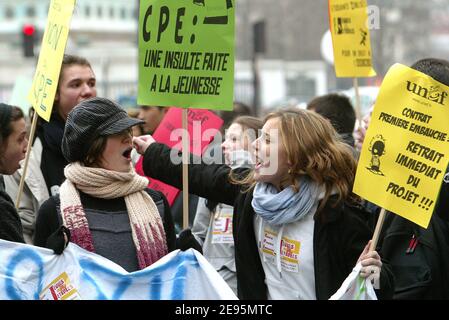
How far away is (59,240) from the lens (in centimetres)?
434

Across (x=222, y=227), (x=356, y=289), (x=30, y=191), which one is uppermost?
(x=30, y=191)

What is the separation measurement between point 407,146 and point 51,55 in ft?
6.77

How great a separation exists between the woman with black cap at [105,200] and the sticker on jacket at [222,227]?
50.8 inches

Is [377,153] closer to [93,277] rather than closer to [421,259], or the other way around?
[421,259]

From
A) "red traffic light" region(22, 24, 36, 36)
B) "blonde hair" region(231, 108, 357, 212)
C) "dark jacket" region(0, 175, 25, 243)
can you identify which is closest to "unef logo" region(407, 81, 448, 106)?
"blonde hair" region(231, 108, 357, 212)

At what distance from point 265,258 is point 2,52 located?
69474 mm

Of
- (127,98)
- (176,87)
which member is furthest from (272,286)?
(127,98)

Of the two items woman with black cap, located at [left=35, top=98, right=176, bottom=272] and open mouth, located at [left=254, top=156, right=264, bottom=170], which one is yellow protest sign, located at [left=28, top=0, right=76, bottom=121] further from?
open mouth, located at [left=254, top=156, right=264, bottom=170]

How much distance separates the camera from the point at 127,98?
36281mm

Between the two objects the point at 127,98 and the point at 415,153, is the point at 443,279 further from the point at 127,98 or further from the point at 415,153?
the point at 127,98

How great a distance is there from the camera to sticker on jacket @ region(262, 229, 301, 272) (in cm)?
467

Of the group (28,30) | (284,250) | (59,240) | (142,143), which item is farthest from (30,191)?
(28,30)

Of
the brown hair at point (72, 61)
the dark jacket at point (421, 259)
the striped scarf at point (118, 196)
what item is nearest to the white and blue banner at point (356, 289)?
the dark jacket at point (421, 259)
